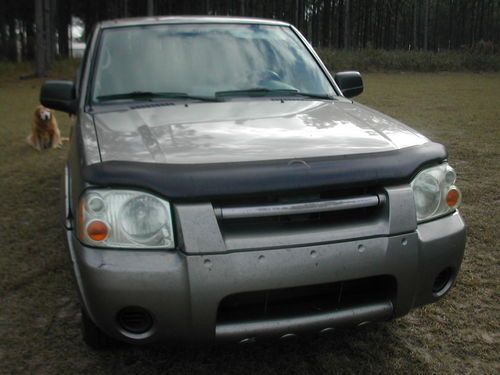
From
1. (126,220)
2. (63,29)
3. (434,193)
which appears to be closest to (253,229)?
(126,220)

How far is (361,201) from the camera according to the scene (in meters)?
2.19

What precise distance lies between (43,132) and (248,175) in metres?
6.75

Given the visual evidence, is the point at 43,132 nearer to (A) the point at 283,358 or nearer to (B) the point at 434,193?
(A) the point at 283,358

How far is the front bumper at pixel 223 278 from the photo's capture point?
2.00 metres

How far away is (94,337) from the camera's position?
262 cm

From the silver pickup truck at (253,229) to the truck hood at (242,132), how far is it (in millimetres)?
13

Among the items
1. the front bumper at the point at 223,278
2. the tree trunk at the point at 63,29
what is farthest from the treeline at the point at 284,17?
the front bumper at the point at 223,278

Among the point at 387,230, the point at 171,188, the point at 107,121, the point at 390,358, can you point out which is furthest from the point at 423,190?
the point at 107,121

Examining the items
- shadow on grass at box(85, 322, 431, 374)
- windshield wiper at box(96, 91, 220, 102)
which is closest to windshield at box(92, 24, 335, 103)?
windshield wiper at box(96, 91, 220, 102)

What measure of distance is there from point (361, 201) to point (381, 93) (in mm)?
14360

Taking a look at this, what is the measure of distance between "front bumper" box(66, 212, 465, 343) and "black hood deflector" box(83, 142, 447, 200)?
226 millimetres

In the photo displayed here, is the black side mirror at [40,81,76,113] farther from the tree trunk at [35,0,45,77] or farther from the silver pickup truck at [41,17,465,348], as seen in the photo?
the tree trunk at [35,0,45,77]

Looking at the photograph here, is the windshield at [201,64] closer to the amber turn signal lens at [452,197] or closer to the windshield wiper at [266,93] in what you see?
the windshield wiper at [266,93]

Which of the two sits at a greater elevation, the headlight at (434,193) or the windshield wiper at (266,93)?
the windshield wiper at (266,93)
